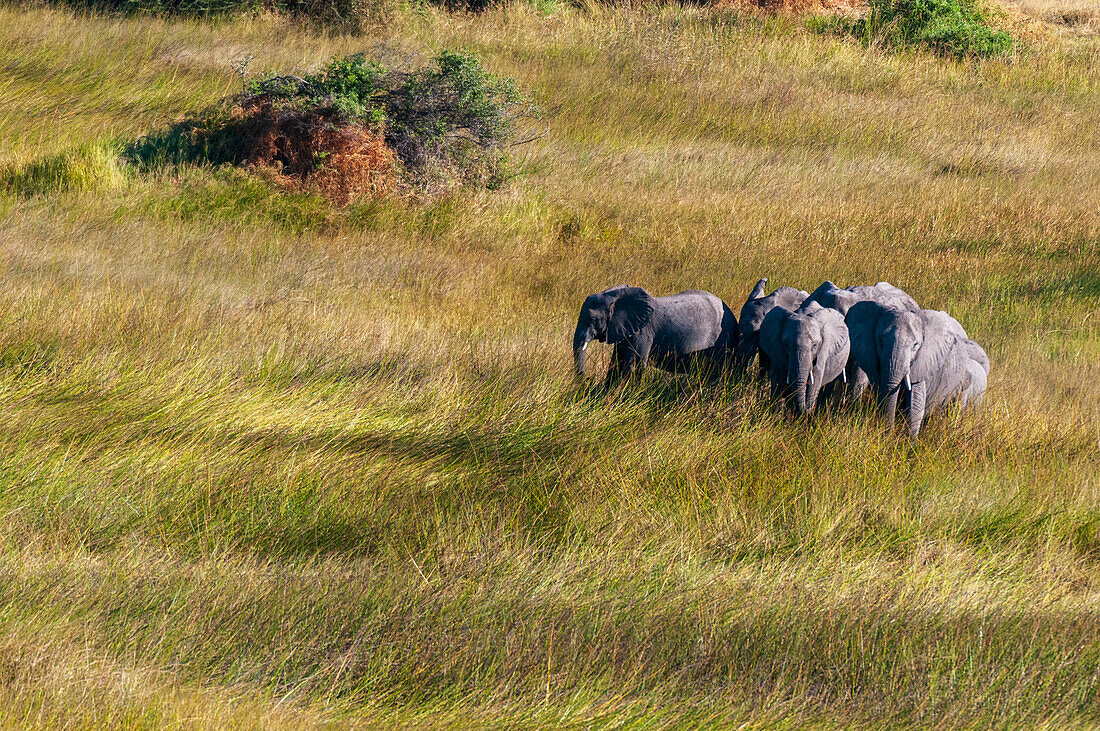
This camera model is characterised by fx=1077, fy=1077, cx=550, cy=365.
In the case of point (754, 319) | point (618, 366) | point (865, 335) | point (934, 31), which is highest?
point (934, 31)

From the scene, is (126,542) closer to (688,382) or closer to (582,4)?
(688,382)

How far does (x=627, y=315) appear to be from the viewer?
6.72 metres

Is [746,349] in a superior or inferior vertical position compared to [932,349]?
inferior

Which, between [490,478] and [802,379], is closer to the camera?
[490,478]

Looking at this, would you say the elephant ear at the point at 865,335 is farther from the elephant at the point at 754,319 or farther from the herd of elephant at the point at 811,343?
the elephant at the point at 754,319

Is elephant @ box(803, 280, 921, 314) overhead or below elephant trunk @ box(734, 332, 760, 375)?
overhead

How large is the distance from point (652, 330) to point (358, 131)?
6.83 meters

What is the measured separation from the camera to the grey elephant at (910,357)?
5.88 meters

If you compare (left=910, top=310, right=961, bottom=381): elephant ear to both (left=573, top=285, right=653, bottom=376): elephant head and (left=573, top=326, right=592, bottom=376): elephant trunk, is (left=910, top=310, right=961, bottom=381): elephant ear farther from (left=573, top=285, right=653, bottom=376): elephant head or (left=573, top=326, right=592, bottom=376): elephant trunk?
(left=573, top=326, right=592, bottom=376): elephant trunk

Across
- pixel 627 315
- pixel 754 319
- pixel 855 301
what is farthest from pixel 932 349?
pixel 627 315

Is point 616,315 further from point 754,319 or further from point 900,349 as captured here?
point 900,349

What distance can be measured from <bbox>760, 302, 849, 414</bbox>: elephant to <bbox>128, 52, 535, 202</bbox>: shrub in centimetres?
694

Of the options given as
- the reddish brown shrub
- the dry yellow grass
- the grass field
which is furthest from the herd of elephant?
the dry yellow grass

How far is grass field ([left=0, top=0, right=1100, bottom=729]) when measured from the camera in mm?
3709
